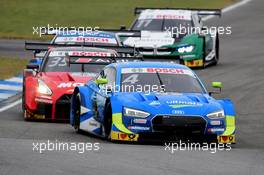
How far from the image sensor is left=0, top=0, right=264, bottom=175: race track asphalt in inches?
413

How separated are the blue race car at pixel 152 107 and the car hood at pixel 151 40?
423 inches

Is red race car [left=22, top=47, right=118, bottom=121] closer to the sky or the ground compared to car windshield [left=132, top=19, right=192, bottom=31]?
closer to the ground

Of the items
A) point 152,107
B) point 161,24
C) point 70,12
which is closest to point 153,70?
point 152,107

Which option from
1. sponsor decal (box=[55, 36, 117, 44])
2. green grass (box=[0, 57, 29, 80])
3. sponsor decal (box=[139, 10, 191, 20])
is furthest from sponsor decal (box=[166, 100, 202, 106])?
sponsor decal (box=[139, 10, 191, 20])

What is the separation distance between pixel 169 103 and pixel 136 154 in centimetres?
194

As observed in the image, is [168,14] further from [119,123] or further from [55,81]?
[119,123]

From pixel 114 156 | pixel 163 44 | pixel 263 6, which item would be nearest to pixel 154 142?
pixel 114 156

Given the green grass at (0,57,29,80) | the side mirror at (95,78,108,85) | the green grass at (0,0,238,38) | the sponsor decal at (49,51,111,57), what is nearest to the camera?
the side mirror at (95,78,108,85)

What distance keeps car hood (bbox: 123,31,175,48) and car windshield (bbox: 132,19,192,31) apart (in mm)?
779

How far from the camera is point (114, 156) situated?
456 inches

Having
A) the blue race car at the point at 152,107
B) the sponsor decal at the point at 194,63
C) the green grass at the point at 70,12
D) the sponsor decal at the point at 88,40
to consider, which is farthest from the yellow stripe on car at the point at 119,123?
the green grass at the point at 70,12

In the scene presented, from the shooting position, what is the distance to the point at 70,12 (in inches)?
1785

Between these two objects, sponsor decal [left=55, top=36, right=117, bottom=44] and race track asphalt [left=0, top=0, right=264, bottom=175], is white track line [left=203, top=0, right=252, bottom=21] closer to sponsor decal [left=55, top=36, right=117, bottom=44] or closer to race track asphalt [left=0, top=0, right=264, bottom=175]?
race track asphalt [left=0, top=0, right=264, bottom=175]

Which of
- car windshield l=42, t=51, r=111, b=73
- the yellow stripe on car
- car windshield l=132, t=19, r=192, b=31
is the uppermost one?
car windshield l=132, t=19, r=192, b=31
